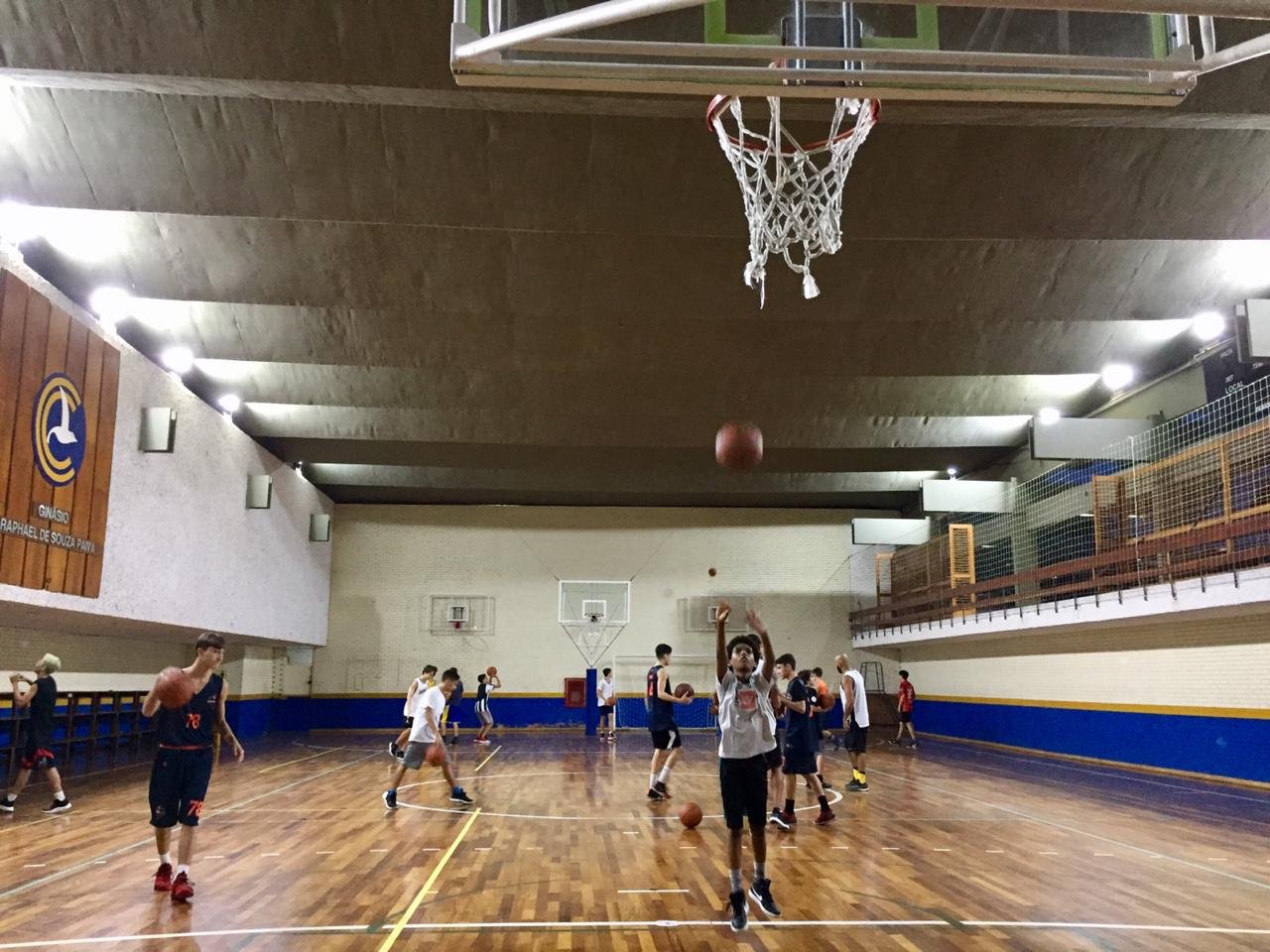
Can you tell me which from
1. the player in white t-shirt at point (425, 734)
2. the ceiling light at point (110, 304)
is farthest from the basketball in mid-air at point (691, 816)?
the ceiling light at point (110, 304)

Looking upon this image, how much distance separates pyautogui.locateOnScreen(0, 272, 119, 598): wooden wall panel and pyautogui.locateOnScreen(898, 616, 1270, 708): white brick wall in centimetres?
1346

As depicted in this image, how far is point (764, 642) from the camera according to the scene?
5512mm

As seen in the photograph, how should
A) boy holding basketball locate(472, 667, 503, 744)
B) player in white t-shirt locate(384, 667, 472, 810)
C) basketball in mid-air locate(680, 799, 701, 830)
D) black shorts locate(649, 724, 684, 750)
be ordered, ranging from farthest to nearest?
boy holding basketball locate(472, 667, 503, 744) < black shorts locate(649, 724, 684, 750) < player in white t-shirt locate(384, 667, 472, 810) < basketball in mid-air locate(680, 799, 701, 830)

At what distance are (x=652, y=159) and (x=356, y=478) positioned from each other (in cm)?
1408

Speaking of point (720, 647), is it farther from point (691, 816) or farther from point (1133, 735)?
point (1133, 735)

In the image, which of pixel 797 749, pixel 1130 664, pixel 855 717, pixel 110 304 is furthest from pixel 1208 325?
pixel 110 304

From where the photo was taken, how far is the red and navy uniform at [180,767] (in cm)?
606

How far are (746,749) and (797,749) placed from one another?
3384 mm

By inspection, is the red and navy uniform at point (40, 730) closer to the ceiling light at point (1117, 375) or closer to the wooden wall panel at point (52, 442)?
the wooden wall panel at point (52, 442)

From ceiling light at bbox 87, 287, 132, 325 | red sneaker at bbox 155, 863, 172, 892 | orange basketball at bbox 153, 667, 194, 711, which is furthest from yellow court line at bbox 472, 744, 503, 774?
orange basketball at bbox 153, 667, 194, 711

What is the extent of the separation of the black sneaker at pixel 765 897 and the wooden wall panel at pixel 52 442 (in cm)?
767

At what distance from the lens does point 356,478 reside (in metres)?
21.6

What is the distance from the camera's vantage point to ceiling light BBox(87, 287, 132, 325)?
36.4 feet

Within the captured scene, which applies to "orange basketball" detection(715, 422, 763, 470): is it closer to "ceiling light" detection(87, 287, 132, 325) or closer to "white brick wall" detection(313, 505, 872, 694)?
"ceiling light" detection(87, 287, 132, 325)
